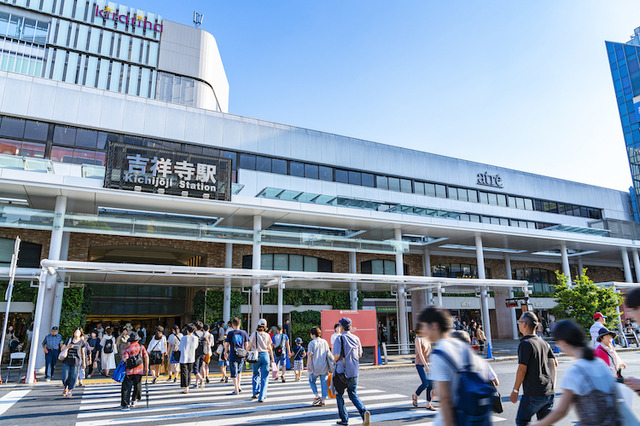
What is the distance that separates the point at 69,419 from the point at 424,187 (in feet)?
86.1

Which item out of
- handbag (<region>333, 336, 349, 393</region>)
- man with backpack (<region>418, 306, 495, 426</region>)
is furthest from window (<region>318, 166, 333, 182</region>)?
man with backpack (<region>418, 306, 495, 426</region>)

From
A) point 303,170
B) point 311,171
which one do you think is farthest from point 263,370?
point 311,171

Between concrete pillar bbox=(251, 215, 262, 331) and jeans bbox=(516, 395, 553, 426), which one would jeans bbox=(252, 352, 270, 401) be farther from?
concrete pillar bbox=(251, 215, 262, 331)

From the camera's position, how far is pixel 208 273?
1516cm

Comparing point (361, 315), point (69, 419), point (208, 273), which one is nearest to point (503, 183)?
point (361, 315)

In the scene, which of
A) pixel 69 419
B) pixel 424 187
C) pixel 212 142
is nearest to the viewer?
pixel 69 419

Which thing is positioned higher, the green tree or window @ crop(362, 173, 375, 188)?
window @ crop(362, 173, 375, 188)

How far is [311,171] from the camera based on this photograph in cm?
2678

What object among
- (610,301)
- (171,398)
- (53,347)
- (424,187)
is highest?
(424,187)

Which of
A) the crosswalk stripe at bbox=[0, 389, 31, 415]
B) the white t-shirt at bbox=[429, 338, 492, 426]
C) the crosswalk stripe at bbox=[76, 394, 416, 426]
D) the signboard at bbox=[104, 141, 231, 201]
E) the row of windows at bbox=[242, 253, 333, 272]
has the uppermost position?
the signboard at bbox=[104, 141, 231, 201]

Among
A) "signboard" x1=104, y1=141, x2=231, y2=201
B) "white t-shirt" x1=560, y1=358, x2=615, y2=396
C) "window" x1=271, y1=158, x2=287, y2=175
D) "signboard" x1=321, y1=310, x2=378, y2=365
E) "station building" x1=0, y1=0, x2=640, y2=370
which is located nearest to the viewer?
"white t-shirt" x1=560, y1=358, x2=615, y2=396

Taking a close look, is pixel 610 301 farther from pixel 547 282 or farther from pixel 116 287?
pixel 116 287

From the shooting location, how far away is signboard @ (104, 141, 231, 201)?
1750cm

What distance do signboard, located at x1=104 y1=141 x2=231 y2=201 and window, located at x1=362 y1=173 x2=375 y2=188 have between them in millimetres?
11173
